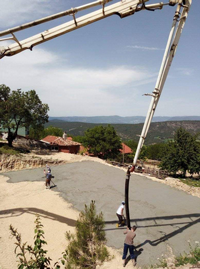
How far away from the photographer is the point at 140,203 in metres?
13.7

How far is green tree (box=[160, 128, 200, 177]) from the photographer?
88.9 feet

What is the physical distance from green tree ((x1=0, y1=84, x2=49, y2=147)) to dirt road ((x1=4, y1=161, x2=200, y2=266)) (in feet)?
32.7

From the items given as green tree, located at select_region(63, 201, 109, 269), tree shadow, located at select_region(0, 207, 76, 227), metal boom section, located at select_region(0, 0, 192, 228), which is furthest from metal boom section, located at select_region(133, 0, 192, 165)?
tree shadow, located at select_region(0, 207, 76, 227)

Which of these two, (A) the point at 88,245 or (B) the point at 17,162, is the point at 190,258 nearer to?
(A) the point at 88,245

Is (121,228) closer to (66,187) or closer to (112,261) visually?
(112,261)

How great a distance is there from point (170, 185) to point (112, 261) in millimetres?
11624

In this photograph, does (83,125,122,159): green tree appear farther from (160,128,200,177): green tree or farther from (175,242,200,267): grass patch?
(175,242,200,267): grass patch

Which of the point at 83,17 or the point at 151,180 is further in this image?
the point at 151,180

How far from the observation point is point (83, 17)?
7766 mm

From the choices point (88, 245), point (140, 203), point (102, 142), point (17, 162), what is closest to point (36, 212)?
point (140, 203)

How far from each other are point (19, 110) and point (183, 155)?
946 inches

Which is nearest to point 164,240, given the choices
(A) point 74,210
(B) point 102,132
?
(A) point 74,210

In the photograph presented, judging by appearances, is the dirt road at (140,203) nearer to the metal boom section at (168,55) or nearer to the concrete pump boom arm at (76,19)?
the metal boom section at (168,55)

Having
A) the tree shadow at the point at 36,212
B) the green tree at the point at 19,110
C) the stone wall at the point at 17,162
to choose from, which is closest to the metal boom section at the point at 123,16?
the tree shadow at the point at 36,212
